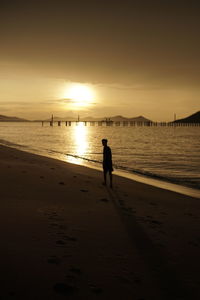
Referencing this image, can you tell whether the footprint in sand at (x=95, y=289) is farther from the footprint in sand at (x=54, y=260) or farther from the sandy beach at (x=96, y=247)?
the footprint in sand at (x=54, y=260)

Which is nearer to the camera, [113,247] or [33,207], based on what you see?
[113,247]

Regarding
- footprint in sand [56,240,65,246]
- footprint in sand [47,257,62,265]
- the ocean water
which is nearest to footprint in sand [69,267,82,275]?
footprint in sand [47,257,62,265]

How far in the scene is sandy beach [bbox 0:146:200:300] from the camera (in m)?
4.15

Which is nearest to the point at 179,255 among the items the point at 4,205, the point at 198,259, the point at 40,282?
the point at 198,259

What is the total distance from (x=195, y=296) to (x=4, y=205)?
18.8 feet

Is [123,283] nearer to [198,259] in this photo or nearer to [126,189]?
[198,259]

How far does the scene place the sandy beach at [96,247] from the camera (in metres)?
Result: 4.15

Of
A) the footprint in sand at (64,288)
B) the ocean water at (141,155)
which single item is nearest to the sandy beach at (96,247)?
the footprint in sand at (64,288)

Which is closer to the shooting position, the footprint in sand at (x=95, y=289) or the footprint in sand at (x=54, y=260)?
the footprint in sand at (x=95, y=289)

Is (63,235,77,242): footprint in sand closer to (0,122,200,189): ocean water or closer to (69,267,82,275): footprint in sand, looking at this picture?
(69,267,82,275): footprint in sand

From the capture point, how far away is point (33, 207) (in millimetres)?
8000

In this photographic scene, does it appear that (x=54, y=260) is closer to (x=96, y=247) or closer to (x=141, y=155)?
(x=96, y=247)

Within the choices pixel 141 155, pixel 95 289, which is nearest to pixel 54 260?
pixel 95 289

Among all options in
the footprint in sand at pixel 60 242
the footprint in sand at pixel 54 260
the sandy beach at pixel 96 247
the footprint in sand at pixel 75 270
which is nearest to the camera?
the sandy beach at pixel 96 247
